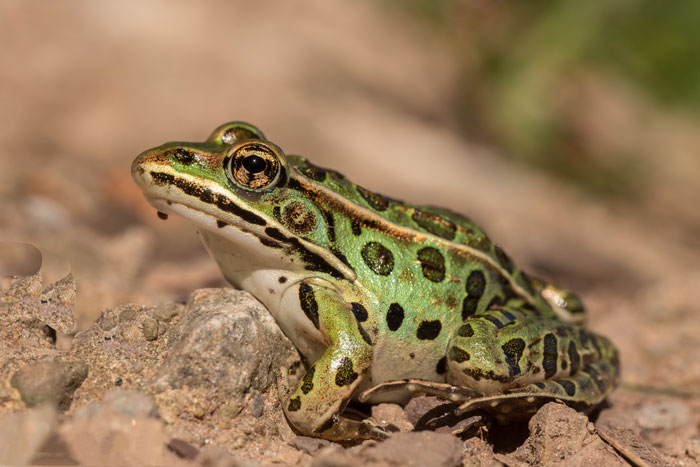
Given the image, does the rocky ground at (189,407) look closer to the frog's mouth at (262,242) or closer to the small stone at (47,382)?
the small stone at (47,382)

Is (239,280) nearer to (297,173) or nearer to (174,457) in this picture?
(297,173)

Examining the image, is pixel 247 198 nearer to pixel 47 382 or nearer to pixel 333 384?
pixel 333 384

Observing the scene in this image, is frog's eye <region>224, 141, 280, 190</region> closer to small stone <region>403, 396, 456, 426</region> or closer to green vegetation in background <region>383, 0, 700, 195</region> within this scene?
small stone <region>403, 396, 456, 426</region>

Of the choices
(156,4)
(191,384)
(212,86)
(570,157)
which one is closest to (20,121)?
(212,86)

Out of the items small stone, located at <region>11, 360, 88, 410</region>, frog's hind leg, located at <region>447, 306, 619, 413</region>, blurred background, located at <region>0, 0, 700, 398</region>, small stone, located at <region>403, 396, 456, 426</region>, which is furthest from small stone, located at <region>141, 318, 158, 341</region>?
blurred background, located at <region>0, 0, 700, 398</region>

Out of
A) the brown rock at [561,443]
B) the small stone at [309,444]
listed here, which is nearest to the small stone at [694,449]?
the brown rock at [561,443]

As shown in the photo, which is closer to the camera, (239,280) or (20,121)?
(239,280)
